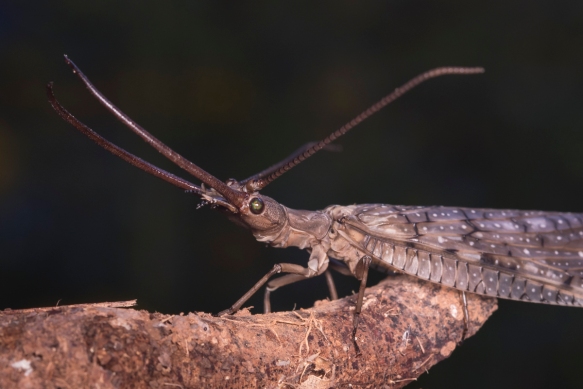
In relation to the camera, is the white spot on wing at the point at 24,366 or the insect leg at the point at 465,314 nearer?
the white spot on wing at the point at 24,366

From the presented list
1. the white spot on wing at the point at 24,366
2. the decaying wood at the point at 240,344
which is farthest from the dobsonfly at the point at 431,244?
the white spot on wing at the point at 24,366

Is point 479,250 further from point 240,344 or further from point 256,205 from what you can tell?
point 240,344

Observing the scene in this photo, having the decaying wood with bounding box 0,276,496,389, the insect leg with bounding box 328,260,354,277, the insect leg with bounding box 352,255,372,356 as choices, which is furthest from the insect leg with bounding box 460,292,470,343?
the insect leg with bounding box 328,260,354,277

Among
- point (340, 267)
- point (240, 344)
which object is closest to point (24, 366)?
point (240, 344)

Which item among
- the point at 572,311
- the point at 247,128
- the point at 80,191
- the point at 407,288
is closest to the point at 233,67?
the point at 247,128

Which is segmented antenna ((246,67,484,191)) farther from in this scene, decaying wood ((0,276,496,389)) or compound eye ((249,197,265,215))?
decaying wood ((0,276,496,389))

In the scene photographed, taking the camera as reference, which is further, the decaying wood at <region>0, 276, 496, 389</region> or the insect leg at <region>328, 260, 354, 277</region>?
the insect leg at <region>328, 260, 354, 277</region>

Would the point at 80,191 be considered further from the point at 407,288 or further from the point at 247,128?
the point at 407,288

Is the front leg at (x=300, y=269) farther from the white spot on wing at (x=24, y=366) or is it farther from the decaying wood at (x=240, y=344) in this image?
the white spot on wing at (x=24, y=366)
